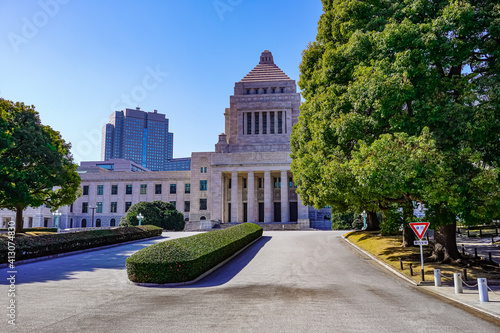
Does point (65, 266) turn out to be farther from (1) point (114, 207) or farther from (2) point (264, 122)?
(1) point (114, 207)

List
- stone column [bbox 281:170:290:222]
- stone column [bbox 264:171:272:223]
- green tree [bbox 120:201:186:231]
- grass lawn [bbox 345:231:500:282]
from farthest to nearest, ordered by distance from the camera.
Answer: stone column [bbox 281:170:290:222] → stone column [bbox 264:171:272:223] → green tree [bbox 120:201:186:231] → grass lawn [bbox 345:231:500:282]

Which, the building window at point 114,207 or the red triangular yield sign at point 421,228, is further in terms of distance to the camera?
the building window at point 114,207

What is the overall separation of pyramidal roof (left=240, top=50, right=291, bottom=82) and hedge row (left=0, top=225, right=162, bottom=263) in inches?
2023

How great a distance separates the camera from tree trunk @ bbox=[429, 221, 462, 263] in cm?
1691

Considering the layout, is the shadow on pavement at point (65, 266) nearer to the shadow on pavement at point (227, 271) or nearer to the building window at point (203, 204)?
the shadow on pavement at point (227, 271)

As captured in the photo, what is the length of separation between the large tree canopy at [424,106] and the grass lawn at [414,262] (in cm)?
110

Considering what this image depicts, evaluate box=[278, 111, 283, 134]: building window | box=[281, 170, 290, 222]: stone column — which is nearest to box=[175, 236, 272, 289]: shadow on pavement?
box=[281, 170, 290, 222]: stone column

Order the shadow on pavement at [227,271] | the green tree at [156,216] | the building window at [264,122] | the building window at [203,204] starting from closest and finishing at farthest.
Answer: the shadow on pavement at [227,271] < the green tree at [156,216] < the building window at [203,204] < the building window at [264,122]

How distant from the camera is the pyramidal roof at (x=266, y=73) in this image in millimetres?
76750

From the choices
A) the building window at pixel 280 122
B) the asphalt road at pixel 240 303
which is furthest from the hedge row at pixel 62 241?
the building window at pixel 280 122

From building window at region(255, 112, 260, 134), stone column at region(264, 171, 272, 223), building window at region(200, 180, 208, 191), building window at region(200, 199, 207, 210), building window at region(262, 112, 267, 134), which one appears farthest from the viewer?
building window at region(255, 112, 260, 134)

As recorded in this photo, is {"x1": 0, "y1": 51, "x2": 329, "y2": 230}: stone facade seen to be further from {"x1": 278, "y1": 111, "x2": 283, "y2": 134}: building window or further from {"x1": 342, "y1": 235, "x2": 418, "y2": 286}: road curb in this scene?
{"x1": 342, "y1": 235, "x2": 418, "y2": 286}: road curb

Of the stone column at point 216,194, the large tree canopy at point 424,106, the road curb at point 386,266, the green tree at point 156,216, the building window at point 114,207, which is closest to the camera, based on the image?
the large tree canopy at point 424,106

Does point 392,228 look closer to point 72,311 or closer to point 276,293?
point 276,293
